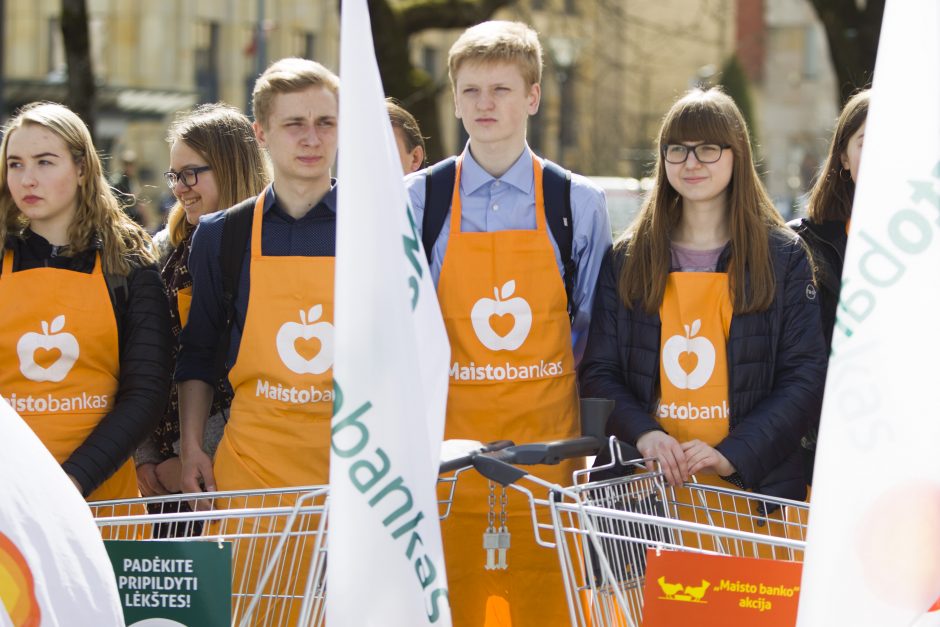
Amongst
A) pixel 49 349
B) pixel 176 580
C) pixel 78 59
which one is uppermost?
pixel 78 59

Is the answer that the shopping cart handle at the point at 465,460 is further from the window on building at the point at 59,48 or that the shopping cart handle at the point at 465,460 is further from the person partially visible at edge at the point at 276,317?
the window on building at the point at 59,48

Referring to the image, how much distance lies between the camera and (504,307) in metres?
4.05

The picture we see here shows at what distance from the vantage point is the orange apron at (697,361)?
12.6ft

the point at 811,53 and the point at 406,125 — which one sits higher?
the point at 811,53

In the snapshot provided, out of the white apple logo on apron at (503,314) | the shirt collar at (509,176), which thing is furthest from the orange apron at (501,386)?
the shirt collar at (509,176)

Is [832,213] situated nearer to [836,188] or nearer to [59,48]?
[836,188]

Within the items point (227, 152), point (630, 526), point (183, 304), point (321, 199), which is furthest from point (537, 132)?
point (630, 526)

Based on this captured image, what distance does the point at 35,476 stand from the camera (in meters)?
2.78

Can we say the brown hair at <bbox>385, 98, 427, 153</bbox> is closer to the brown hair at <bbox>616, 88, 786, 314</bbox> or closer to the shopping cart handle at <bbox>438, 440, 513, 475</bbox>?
the brown hair at <bbox>616, 88, 786, 314</bbox>

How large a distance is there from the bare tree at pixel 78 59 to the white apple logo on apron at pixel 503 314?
8415 mm

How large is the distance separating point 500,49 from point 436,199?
490 mm

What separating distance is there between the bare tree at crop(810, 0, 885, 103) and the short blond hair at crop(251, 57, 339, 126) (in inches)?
257

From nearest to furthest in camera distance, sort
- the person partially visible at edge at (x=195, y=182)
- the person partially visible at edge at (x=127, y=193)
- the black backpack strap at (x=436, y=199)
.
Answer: the black backpack strap at (x=436, y=199) → the person partially visible at edge at (x=195, y=182) → the person partially visible at edge at (x=127, y=193)

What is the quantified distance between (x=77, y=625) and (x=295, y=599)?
71 centimetres
